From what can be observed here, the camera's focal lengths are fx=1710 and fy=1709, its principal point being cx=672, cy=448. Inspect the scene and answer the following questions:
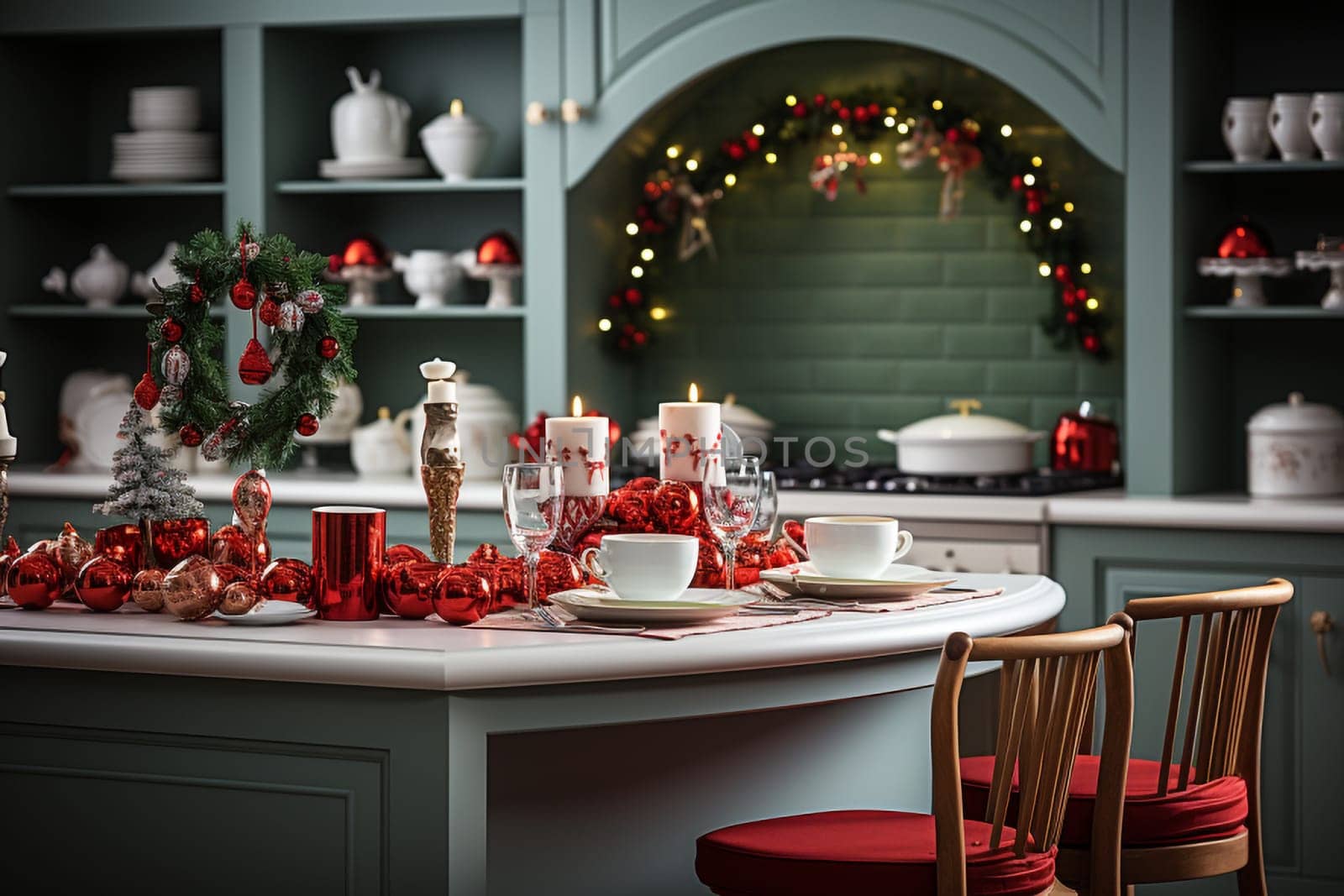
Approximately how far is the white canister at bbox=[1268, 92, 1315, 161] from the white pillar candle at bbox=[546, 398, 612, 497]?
7.16 ft

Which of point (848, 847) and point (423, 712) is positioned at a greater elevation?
point (423, 712)

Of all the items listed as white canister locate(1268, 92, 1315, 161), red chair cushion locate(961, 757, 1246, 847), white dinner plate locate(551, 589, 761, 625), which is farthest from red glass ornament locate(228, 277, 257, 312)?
white canister locate(1268, 92, 1315, 161)

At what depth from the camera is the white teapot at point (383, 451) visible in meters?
4.42

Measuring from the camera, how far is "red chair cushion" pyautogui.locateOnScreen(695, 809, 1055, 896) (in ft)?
6.01

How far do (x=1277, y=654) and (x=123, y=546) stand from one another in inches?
94.6

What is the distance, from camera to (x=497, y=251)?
4.40 meters

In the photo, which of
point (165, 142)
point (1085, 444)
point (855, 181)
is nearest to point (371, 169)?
point (165, 142)

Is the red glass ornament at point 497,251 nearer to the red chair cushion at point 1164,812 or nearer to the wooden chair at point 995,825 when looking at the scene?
the red chair cushion at point 1164,812

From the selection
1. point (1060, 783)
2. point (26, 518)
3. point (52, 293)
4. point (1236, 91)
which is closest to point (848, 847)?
point (1060, 783)

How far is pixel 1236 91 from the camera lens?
13.5 feet

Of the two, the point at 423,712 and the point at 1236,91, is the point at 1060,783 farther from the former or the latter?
the point at 1236,91

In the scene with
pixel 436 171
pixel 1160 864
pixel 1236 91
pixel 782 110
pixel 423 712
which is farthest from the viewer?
pixel 436 171

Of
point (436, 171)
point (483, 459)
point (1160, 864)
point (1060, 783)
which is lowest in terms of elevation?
point (1160, 864)

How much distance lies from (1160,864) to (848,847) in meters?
0.49
